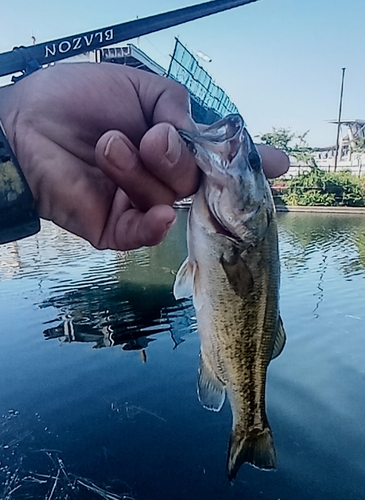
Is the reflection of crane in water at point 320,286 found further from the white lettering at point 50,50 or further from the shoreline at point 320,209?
the shoreline at point 320,209

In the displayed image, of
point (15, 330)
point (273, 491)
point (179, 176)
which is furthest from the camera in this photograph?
point (15, 330)

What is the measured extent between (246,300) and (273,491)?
5.28 metres

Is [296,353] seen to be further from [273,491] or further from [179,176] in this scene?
[179,176]

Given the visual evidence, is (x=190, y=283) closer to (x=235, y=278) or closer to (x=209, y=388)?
(x=235, y=278)

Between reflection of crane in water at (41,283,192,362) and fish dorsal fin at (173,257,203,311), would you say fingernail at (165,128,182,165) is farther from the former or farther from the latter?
reflection of crane in water at (41,283,192,362)

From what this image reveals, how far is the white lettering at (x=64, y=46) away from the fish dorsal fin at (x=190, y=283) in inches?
37.6

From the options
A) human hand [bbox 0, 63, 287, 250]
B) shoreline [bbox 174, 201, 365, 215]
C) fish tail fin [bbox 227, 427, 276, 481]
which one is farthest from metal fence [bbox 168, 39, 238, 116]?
fish tail fin [bbox 227, 427, 276, 481]

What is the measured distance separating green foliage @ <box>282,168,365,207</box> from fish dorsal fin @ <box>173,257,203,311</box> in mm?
28223

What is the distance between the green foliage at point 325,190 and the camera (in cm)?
2803

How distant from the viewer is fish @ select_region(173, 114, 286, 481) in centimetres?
148

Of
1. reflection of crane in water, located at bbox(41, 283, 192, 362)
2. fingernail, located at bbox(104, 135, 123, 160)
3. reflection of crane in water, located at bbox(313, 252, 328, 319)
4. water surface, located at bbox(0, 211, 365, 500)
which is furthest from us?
reflection of crane in water, located at bbox(313, 252, 328, 319)

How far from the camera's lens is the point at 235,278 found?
63.1 inches

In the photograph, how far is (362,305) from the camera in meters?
11.7

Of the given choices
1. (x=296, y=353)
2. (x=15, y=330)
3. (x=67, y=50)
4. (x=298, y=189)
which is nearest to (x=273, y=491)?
(x=296, y=353)
